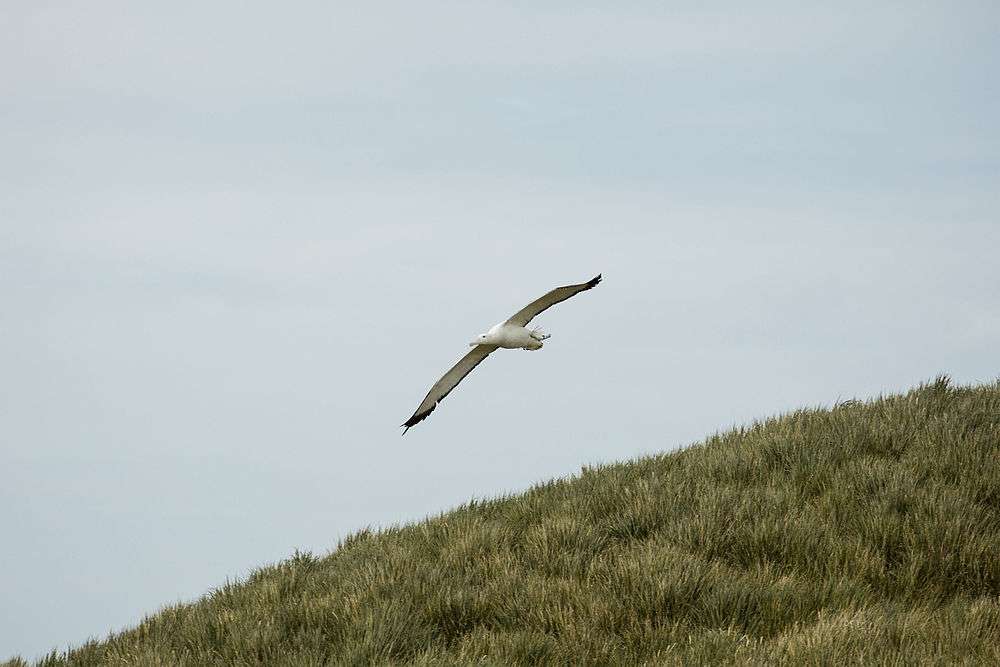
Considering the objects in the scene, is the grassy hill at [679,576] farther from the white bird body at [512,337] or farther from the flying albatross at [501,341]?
the white bird body at [512,337]

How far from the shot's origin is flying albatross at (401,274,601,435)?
10.7 m

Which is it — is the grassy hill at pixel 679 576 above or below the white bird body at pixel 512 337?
below

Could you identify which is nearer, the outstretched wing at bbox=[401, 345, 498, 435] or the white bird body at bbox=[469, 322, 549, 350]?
the white bird body at bbox=[469, 322, 549, 350]

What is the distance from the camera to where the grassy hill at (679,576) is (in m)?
6.05

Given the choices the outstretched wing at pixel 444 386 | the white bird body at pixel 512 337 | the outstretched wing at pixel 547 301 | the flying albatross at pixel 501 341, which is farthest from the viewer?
the outstretched wing at pixel 444 386

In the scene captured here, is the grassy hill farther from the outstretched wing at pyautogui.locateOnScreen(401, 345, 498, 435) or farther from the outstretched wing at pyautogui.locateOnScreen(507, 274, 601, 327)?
the outstretched wing at pyautogui.locateOnScreen(401, 345, 498, 435)

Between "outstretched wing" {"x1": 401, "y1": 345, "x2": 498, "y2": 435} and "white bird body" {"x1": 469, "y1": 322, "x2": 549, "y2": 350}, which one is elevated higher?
"white bird body" {"x1": 469, "y1": 322, "x2": 549, "y2": 350}

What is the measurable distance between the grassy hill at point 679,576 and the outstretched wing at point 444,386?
11.9 ft

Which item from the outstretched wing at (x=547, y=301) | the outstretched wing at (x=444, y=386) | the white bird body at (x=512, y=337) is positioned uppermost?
the outstretched wing at (x=547, y=301)

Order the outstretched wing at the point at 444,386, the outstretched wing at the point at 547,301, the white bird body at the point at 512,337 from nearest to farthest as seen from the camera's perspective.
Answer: the outstretched wing at the point at 547,301, the white bird body at the point at 512,337, the outstretched wing at the point at 444,386

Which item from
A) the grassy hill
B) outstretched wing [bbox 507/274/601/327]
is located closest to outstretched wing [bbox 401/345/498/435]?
outstretched wing [bbox 507/274/601/327]

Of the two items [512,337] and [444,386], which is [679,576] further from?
[444,386]

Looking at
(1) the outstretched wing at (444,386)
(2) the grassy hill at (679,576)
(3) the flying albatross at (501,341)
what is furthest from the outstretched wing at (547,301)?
(2) the grassy hill at (679,576)

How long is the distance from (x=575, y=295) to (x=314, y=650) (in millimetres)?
5230
